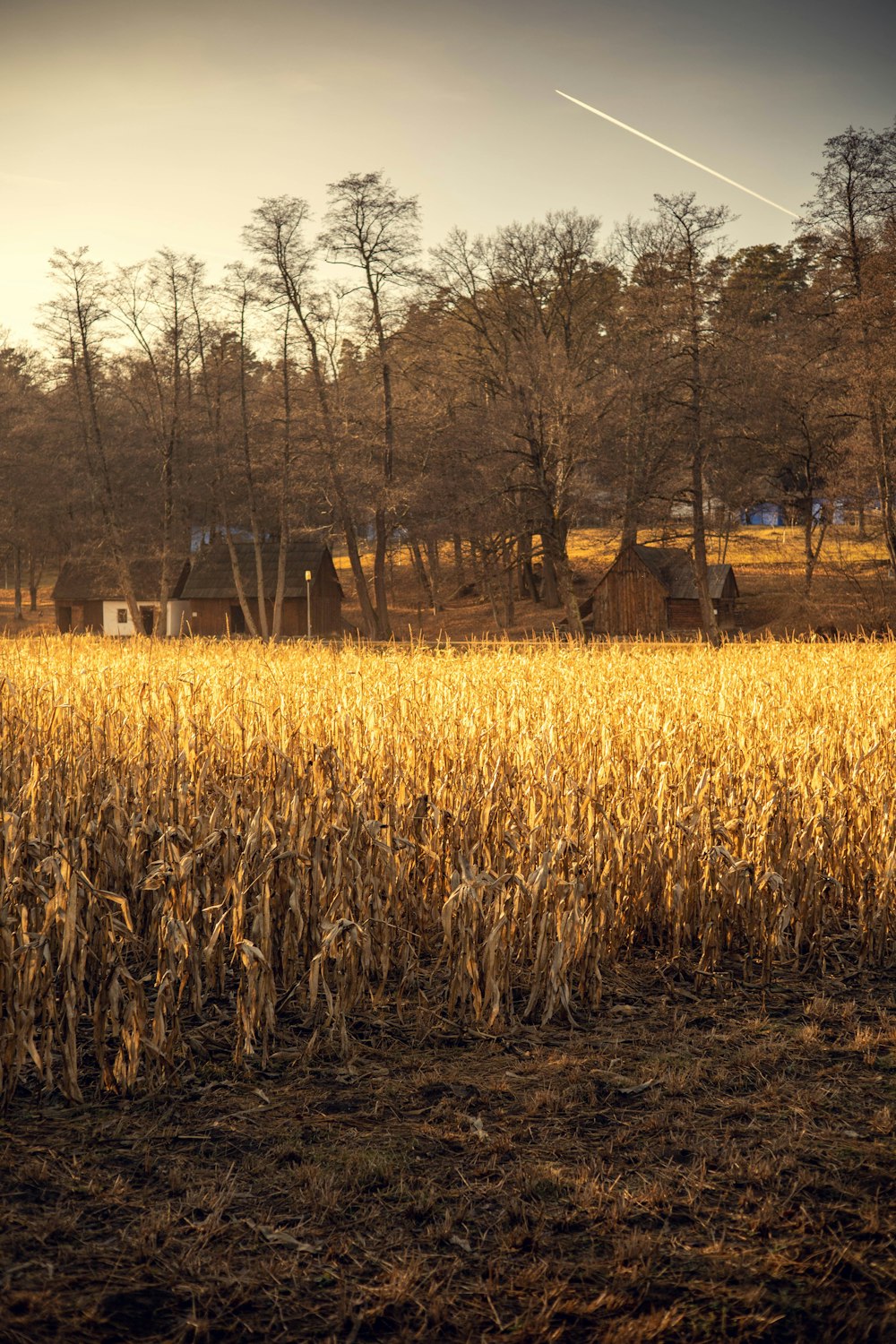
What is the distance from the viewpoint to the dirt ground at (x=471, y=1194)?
258 centimetres

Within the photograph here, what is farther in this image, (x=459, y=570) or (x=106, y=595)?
(x=459, y=570)

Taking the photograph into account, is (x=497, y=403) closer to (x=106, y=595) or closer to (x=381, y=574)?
(x=381, y=574)

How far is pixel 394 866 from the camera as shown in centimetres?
491

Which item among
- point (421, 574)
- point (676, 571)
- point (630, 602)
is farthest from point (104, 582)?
point (676, 571)

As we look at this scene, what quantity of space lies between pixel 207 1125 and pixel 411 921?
1.93 meters

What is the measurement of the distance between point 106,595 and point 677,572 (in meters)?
23.7

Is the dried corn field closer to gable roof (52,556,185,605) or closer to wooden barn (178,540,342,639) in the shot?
wooden barn (178,540,342,639)

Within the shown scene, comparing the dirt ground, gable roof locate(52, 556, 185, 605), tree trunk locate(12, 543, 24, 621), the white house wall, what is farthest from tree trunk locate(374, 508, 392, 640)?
the dirt ground

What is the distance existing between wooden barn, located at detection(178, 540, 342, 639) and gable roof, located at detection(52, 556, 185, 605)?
129 centimetres

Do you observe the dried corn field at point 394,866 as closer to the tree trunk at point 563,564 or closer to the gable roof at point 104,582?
the tree trunk at point 563,564

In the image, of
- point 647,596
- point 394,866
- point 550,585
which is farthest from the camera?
point 550,585

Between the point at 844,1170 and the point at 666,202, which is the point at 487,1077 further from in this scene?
the point at 666,202

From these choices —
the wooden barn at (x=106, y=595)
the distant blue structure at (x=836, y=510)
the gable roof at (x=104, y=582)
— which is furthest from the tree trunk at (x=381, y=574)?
the wooden barn at (x=106, y=595)

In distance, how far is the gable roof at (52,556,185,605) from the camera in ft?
163
